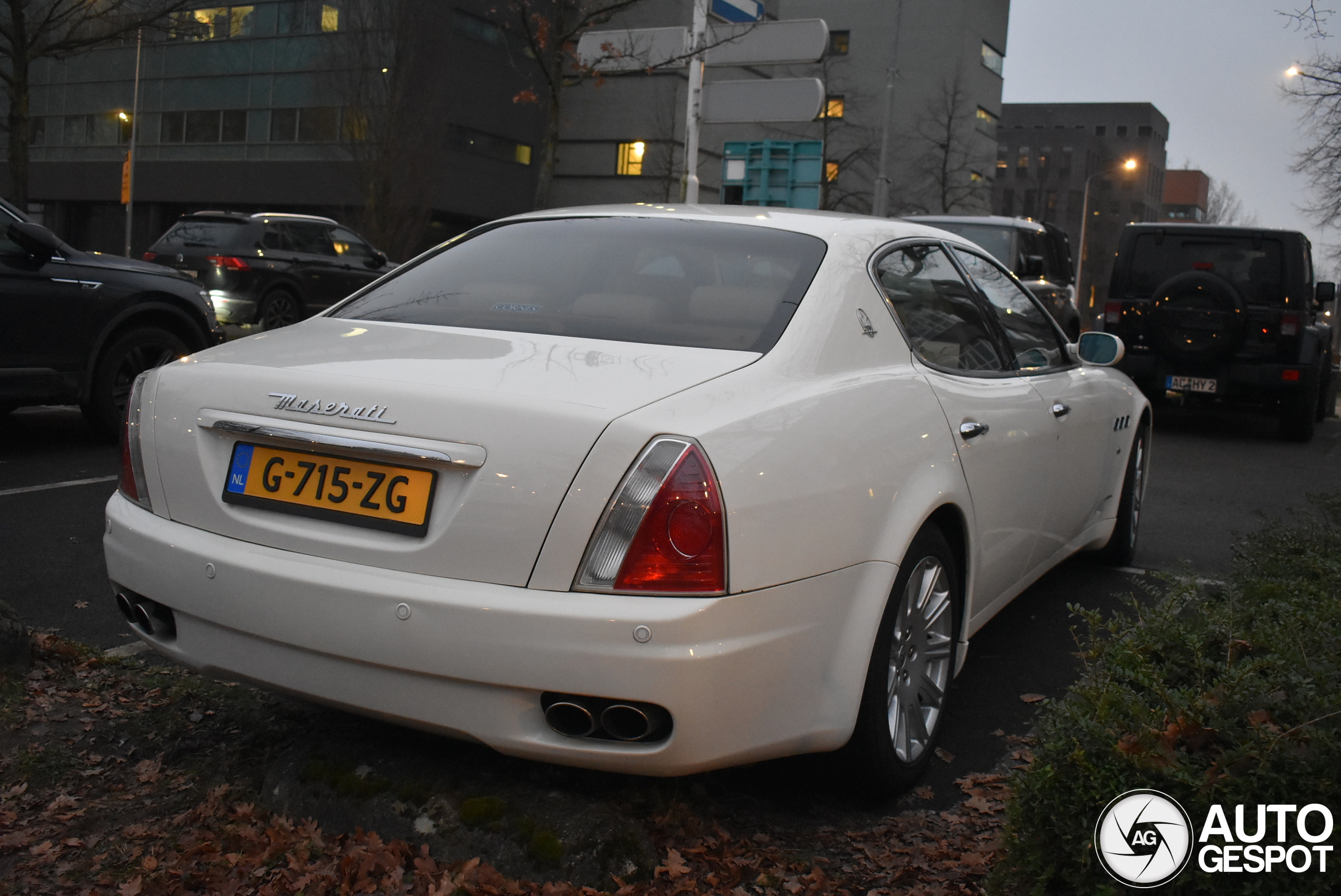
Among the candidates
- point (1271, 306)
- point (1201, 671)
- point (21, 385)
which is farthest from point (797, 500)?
point (1271, 306)

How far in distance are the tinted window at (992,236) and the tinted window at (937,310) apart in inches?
403

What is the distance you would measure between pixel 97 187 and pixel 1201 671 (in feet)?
161

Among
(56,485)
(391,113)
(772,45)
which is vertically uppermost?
(391,113)

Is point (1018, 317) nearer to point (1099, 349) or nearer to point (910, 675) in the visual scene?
point (1099, 349)

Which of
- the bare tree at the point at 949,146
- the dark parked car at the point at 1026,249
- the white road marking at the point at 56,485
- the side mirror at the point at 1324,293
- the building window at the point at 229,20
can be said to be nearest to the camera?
the white road marking at the point at 56,485

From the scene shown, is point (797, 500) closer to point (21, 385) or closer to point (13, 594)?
point (13, 594)

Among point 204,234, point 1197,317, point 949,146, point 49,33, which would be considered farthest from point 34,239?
point 949,146

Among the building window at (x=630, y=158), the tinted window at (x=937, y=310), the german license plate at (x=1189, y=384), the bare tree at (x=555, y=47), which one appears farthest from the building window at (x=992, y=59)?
the tinted window at (x=937, y=310)

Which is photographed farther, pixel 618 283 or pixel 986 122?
pixel 986 122

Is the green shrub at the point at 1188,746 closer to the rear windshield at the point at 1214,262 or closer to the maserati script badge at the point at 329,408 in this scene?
the maserati script badge at the point at 329,408

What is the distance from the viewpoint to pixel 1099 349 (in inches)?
195

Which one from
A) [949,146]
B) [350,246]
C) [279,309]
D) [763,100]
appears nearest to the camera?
[763,100]

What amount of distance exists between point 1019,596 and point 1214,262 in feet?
27.3

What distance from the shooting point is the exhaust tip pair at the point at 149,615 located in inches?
112
